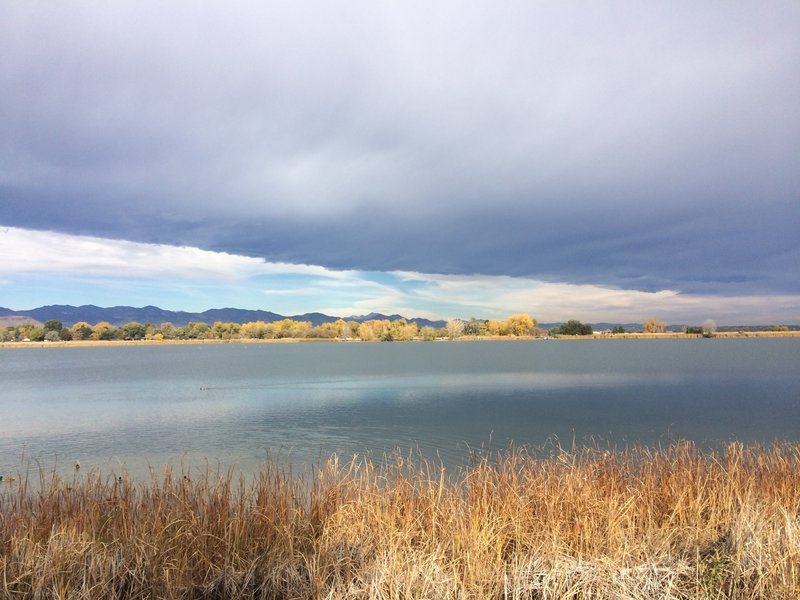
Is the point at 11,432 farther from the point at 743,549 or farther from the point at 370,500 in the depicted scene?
the point at 743,549

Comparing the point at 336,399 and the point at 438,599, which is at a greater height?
the point at 438,599

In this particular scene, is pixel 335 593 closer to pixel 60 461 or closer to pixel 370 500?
pixel 370 500

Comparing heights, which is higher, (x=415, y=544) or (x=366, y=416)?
(x=415, y=544)

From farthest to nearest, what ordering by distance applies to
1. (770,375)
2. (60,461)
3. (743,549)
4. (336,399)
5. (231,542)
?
(770,375)
(336,399)
(60,461)
(231,542)
(743,549)

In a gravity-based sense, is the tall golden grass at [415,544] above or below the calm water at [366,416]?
above

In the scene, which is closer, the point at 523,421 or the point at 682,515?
the point at 682,515

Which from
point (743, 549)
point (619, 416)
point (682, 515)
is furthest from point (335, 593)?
point (619, 416)

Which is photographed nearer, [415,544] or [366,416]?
[415,544]

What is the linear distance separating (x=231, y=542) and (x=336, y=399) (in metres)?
32.2

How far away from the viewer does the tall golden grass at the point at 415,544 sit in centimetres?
569

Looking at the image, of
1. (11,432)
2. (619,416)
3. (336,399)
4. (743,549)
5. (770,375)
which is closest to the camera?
(743,549)

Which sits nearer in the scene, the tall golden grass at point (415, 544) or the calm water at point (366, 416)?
the tall golden grass at point (415, 544)

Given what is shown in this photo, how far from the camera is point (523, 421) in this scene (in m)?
27.3

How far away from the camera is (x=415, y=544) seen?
7242mm
